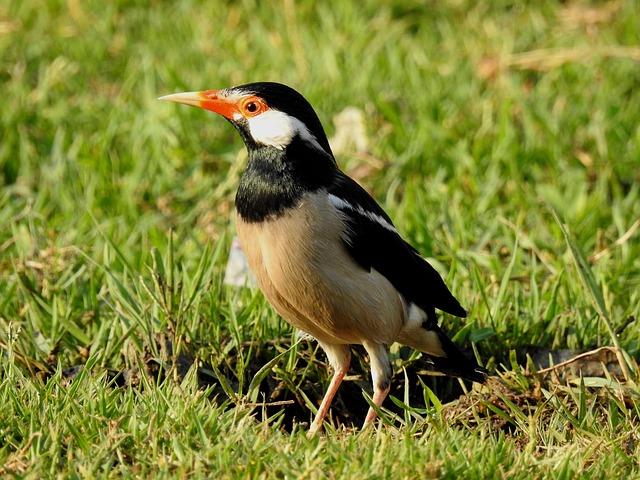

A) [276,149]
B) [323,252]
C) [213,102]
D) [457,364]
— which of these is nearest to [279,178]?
[276,149]

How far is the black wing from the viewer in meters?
4.21

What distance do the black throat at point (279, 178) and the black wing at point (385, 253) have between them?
10 cm

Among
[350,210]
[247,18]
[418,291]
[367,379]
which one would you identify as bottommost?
[367,379]

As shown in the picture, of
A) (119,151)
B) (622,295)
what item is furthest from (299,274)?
(119,151)

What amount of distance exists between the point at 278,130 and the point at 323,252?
19.7 inches

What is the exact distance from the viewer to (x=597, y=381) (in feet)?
13.8

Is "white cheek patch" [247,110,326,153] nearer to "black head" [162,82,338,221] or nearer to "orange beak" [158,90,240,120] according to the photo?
"black head" [162,82,338,221]

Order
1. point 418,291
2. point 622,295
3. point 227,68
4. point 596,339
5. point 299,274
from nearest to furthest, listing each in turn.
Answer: point 299,274, point 418,291, point 596,339, point 622,295, point 227,68

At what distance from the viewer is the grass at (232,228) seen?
12.0ft

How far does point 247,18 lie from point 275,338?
3902 mm

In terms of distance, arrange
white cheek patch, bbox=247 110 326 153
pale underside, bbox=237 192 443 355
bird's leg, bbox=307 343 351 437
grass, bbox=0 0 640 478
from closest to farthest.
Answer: grass, bbox=0 0 640 478, pale underside, bbox=237 192 443 355, white cheek patch, bbox=247 110 326 153, bird's leg, bbox=307 343 351 437

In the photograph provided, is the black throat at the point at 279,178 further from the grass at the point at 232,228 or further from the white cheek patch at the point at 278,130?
the grass at the point at 232,228

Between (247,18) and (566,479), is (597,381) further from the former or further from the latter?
(247,18)

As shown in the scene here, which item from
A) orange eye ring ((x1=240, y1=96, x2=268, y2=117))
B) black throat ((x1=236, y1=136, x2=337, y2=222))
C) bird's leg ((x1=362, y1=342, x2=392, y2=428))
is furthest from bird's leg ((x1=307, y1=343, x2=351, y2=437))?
orange eye ring ((x1=240, y1=96, x2=268, y2=117))
